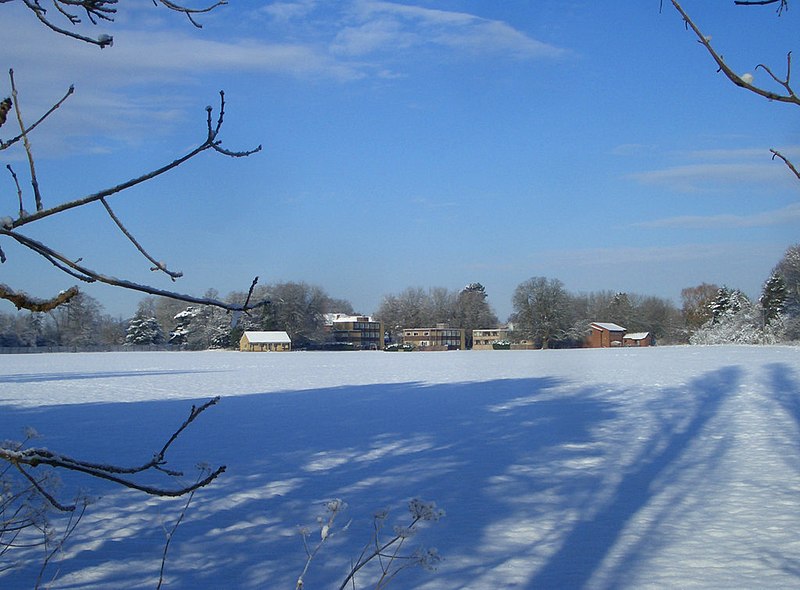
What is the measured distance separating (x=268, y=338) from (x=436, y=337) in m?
21.6

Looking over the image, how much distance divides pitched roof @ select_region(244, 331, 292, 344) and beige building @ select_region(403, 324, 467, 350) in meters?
18.0

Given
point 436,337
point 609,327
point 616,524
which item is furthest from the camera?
point 436,337

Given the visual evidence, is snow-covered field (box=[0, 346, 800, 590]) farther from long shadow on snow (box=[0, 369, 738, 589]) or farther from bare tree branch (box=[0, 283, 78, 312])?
bare tree branch (box=[0, 283, 78, 312])

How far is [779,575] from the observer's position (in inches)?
176

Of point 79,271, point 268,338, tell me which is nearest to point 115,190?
point 79,271

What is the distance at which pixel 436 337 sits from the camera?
80.2 m

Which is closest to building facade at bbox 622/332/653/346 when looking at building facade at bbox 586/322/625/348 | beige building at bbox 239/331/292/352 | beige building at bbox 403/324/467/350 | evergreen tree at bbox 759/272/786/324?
building facade at bbox 586/322/625/348

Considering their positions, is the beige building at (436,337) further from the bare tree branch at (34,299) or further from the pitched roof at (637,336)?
the bare tree branch at (34,299)

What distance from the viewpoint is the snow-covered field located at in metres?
4.68

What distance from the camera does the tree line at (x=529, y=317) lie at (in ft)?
155

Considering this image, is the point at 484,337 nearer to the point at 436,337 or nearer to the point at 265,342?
the point at 436,337

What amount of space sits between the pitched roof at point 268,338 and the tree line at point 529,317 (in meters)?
0.99

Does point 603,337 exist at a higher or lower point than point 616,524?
higher

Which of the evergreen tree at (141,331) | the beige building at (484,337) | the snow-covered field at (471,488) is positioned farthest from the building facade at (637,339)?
the snow-covered field at (471,488)
